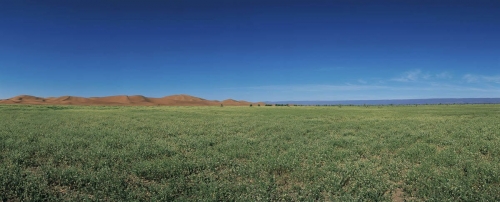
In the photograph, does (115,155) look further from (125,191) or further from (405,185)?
(405,185)

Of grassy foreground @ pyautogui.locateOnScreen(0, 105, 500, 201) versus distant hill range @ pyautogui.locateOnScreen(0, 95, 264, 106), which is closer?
grassy foreground @ pyautogui.locateOnScreen(0, 105, 500, 201)

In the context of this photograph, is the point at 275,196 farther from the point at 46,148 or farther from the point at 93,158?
the point at 46,148

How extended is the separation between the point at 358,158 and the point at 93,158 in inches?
428

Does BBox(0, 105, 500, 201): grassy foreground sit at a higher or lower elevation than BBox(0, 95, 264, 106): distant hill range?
lower

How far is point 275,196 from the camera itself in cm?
776

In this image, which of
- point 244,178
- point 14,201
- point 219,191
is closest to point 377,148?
point 244,178

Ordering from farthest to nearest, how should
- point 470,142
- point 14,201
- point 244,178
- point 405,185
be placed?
point 470,142
point 244,178
point 405,185
point 14,201

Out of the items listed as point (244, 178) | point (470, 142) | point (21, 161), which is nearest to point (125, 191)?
point (244, 178)

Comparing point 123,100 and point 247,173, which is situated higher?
point 123,100

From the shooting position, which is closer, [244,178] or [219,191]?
[219,191]

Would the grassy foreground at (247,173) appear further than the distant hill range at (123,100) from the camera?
No

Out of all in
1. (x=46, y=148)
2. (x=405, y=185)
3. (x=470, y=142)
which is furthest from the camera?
(x=470, y=142)

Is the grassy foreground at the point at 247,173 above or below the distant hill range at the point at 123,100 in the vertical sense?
below

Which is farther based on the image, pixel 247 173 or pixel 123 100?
pixel 123 100
